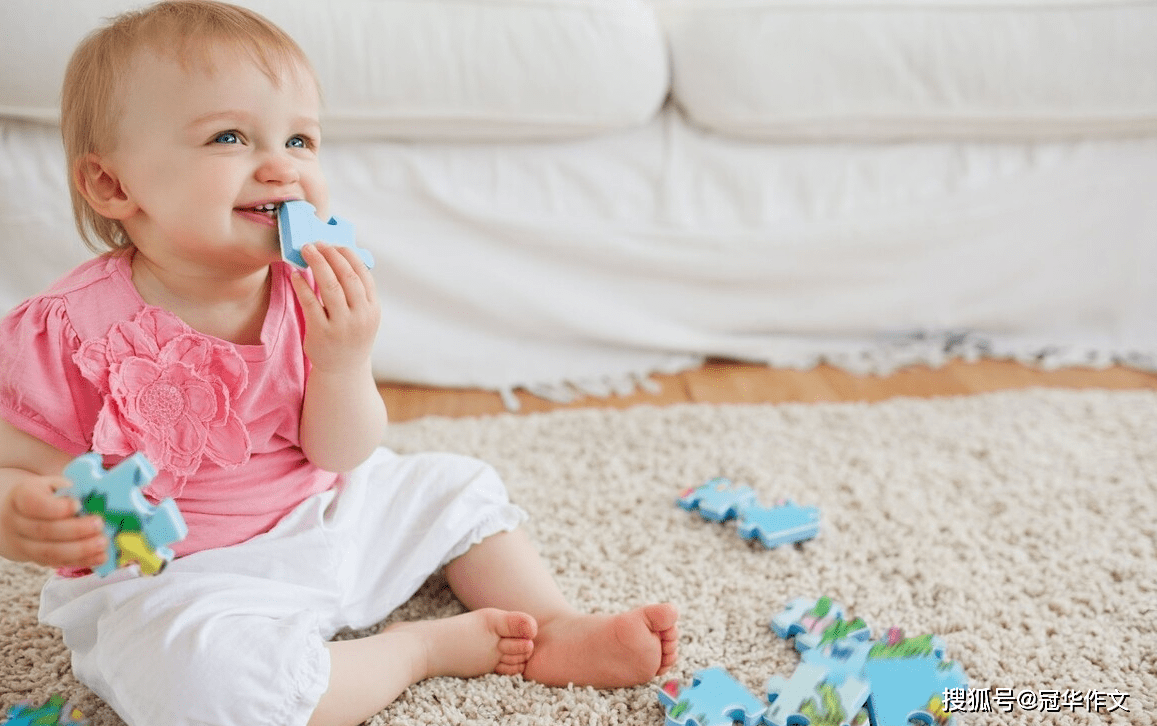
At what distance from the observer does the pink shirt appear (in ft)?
2.70

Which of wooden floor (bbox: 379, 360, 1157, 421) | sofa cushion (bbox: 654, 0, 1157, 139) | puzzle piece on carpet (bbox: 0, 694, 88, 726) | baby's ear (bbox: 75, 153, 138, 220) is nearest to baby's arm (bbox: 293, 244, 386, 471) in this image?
baby's ear (bbox: 75, 153, 138, 220)

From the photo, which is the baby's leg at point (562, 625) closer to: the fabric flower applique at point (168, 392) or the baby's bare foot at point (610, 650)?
the baby's bare foot at point (610, 650)

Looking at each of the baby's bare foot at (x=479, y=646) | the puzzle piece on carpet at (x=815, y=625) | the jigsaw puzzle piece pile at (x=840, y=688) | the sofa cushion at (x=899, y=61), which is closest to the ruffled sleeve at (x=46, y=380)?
the baby's bare foot at (x=479, y=646)

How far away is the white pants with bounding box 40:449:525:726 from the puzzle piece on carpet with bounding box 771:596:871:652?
0.93 ft

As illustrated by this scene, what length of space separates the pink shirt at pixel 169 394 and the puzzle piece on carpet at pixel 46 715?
159 mm

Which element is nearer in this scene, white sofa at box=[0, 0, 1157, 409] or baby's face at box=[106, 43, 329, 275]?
baby's face at box=[106, 43, 329, 275]

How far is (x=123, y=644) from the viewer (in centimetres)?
82

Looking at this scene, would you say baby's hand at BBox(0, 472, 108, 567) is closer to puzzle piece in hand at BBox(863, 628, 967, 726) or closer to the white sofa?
puzzle piece in hand at BBox(863, 628, 967, 726)

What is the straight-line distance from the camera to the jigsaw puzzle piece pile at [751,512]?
3.77ft

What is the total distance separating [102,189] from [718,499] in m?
0.72

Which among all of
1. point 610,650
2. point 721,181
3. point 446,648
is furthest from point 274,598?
point 721,181

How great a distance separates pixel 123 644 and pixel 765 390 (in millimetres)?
1013

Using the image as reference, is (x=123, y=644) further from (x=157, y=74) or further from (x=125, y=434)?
(x=157, y=74)

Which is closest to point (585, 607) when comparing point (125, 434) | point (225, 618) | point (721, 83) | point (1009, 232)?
point (225, 618)
